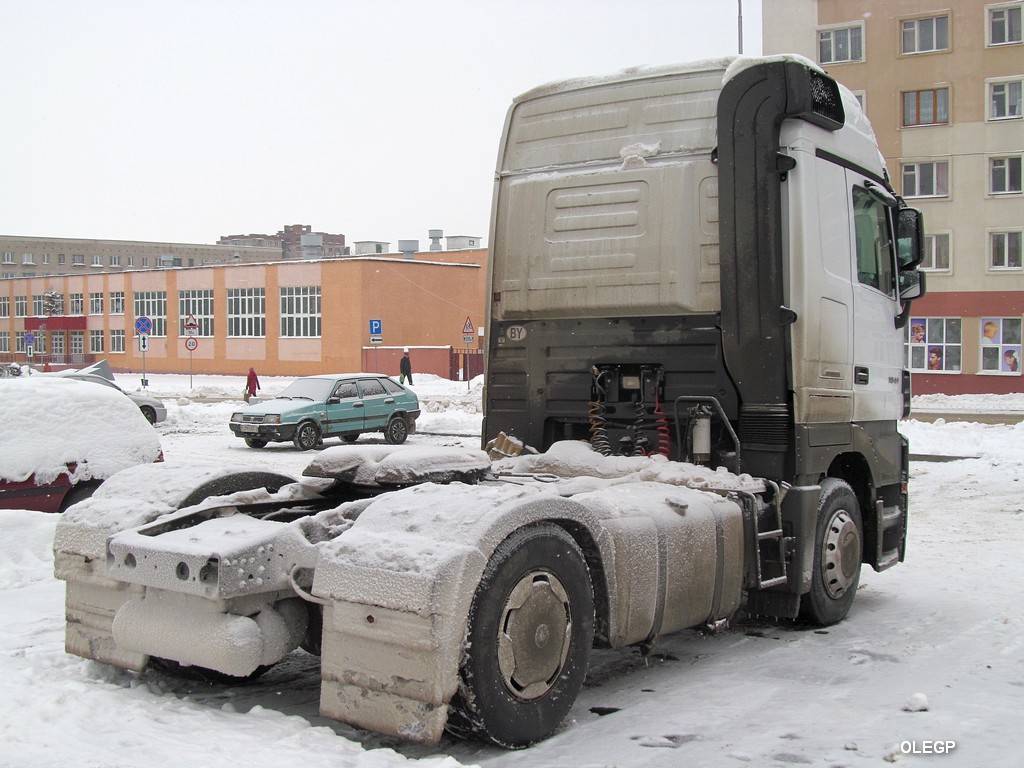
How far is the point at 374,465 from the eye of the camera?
218 inches

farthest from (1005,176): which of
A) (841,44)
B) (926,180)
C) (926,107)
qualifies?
(841,44)

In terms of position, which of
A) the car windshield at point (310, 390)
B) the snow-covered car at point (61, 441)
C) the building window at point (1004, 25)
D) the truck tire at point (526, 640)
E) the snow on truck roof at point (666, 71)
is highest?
the building window at point (1004, 25)

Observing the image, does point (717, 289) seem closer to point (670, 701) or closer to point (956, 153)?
point (670, 701)

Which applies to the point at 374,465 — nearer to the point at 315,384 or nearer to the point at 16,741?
the point at 16,741

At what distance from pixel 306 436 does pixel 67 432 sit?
13.5 meters

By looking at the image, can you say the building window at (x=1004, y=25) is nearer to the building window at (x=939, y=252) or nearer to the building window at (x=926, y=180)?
the building window at (x=926, y=180)

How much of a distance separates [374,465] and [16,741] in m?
2.14

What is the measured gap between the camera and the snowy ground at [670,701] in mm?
4113

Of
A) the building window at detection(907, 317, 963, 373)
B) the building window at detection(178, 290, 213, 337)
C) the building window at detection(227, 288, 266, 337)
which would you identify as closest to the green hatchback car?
the building window at detection(907, 317, 963, 373)

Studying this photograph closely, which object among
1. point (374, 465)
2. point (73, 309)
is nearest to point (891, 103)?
point (374, 465)

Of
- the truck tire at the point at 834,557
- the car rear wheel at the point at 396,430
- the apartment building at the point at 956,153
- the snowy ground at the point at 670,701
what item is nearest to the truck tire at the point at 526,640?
the snowy ground at the point at 670,701

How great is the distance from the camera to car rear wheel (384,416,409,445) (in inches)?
968

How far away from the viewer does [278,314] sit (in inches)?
2384

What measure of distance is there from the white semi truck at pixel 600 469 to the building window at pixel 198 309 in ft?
197
